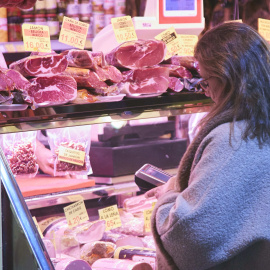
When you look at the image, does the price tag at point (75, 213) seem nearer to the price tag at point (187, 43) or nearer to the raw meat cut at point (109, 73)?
the raw meat cut at point (109, 73)

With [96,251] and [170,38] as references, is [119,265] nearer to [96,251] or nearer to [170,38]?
[96,251]

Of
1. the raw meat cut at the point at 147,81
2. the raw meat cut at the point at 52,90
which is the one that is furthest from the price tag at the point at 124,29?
the raw meat cut at the point at 52,90

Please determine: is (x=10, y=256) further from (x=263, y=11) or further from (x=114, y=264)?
(x=263, y=11)

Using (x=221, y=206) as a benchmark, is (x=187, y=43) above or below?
above

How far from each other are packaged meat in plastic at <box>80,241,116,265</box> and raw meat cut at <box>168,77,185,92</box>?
847 mm

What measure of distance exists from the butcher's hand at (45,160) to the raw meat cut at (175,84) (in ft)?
2.39

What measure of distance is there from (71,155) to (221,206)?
1.23 metres

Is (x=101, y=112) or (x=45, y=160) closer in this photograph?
(x=101, y=112)

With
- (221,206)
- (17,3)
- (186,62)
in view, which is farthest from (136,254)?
(17,3)

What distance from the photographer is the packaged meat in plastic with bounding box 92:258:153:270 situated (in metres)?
2.13

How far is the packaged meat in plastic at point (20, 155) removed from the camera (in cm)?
239

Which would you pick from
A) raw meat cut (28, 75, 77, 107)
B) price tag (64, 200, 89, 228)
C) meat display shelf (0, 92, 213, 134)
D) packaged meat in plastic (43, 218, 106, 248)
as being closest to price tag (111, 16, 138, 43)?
meat display shelf (0, 92, 213, 134)

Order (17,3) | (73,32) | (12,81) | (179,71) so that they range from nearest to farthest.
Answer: (12,81) < (17,3) < (73,32) < (179,71)

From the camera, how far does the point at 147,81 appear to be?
2229mm
